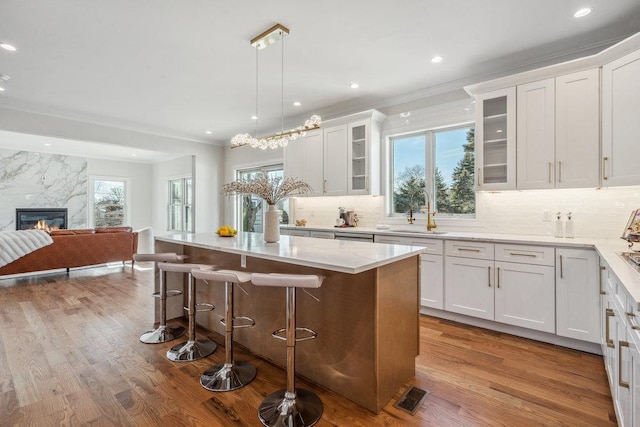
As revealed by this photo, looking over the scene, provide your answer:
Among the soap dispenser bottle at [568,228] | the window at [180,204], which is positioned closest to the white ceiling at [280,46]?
the soap dispenser bottle at [568,228]

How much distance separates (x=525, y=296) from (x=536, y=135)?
1.58 m

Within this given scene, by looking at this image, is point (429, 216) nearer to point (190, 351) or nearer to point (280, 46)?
point (280, 46)

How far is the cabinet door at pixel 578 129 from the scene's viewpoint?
2766 mm

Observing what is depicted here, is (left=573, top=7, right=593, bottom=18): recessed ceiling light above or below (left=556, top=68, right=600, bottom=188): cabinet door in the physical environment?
above

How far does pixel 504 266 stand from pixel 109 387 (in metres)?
3.43

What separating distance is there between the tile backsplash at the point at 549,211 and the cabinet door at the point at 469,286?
70 cm

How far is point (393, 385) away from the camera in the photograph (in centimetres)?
207

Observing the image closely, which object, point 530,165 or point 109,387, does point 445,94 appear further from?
point 109,387

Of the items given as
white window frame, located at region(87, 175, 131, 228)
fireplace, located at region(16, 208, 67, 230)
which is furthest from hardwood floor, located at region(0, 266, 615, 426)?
white window frame, located at region(87, 175, 131, 228)

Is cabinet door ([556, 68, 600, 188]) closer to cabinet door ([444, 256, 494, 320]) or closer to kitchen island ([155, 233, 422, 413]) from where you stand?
cabinet door ([444, 256, 494, 320])

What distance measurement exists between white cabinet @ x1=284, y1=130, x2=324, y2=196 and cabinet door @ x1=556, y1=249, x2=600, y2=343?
10.4 ft

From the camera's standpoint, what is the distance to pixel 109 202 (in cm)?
942

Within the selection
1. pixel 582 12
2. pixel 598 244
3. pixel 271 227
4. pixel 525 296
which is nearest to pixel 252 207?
pixel 271 227

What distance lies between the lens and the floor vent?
193 centimetres
